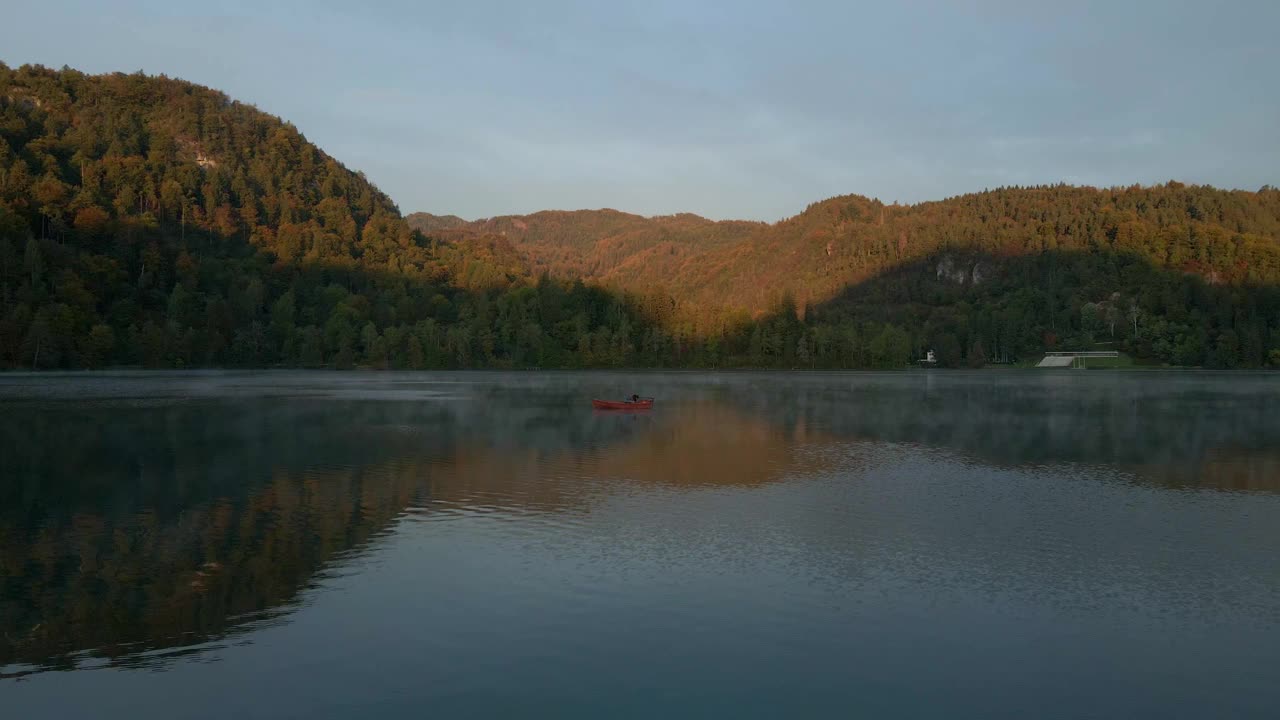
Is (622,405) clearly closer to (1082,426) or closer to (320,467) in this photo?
(1082,426)

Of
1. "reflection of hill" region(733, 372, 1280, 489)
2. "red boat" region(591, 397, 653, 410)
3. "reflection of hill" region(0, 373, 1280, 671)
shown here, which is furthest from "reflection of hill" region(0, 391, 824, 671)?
"reflection of hill" region(733, 372, 1280, 489)

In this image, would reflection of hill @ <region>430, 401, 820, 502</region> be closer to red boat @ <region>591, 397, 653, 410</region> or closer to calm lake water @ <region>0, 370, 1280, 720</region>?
calm lake water @ <region>0, 370, 1280, 720</region>

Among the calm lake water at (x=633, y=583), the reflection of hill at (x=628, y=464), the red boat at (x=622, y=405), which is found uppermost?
the red boat at (x=622, y=405)

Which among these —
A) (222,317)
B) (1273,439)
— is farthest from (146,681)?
(222,317)

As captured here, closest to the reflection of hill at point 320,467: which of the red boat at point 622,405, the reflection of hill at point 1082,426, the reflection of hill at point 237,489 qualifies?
the reflection of hill at point 237,489

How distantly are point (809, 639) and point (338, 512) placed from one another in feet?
50.0

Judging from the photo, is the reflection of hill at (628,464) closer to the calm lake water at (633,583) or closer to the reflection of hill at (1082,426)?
the calm lake water at (633,583)

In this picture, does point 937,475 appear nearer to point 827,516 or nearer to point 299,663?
point 827,516

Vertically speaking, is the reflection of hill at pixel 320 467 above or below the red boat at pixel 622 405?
below

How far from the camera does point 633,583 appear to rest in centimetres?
1733

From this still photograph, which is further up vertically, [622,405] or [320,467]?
[622,405]

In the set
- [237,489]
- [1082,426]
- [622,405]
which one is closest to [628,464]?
[237,489]

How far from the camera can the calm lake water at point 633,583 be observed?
1216cm

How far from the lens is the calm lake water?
39.9 feet
